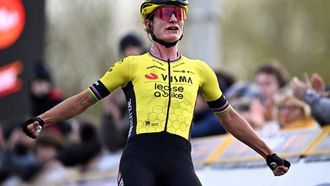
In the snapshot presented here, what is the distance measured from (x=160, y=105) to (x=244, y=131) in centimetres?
83

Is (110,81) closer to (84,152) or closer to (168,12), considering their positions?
(168,12)

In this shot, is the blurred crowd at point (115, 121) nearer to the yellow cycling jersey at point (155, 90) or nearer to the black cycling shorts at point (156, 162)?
the yellow cycling jersey at point (155, 90)

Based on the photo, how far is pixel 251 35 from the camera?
39.7 metres

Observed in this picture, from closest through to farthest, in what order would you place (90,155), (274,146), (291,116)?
(274,146)
(291,116)
(90,155)

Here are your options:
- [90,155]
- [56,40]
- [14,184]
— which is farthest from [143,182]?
[56,40]

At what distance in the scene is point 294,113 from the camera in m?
11.1

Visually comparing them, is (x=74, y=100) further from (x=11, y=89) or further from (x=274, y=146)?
(x=11, y=89)

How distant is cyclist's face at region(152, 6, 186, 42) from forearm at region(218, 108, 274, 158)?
802 millimetres

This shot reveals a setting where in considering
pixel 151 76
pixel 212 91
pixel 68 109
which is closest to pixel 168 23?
pixel 151 76

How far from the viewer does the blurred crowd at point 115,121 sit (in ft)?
36.1

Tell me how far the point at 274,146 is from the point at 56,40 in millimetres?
29735

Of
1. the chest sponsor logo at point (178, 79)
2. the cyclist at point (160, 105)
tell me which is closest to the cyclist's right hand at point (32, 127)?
the cyclist at point (160, 105)

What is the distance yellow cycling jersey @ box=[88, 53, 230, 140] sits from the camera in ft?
26.1

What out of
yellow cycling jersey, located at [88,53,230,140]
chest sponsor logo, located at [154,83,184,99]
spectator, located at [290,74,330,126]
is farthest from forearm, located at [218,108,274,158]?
spectator, located at [290,74,330,126]
